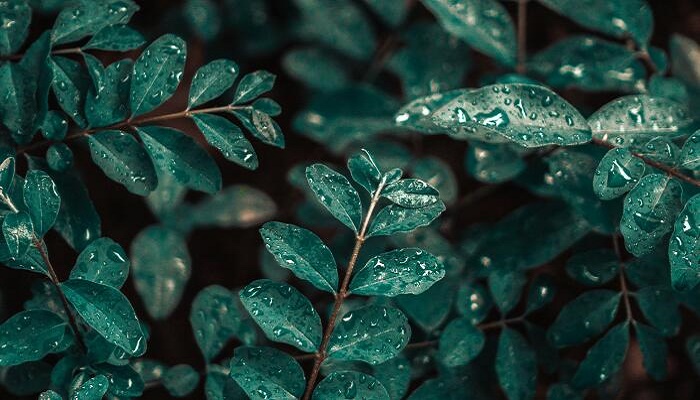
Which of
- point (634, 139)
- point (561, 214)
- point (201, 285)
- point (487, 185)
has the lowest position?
point (201, 285)

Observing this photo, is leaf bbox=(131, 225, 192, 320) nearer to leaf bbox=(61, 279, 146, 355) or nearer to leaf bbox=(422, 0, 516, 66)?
leaf bbox=(61, 279, 146, 355)

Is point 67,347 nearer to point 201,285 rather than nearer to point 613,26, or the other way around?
point 201,285

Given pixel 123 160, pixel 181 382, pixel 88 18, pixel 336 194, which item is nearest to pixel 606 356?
pixel 336 194

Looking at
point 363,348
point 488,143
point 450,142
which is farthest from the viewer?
point 450,142

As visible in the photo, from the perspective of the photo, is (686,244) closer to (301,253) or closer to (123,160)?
(301,253)

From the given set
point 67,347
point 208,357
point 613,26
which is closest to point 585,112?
point 613,26

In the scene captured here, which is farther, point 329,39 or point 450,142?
point 450,142

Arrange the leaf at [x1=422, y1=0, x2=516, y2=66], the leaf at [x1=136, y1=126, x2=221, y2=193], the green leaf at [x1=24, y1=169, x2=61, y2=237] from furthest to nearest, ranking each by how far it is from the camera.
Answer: the leaf at [x1=422, y1=0, x2=516, y2=66]
the leaf at [x1=136, y1=126, x2=221, y2=193]
the green leaf at [x1=24, y1=169, x2=61, y2=237]

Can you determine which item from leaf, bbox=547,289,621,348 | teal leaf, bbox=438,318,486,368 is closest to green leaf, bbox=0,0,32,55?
teal leaf, bbox=438,318,486,368
